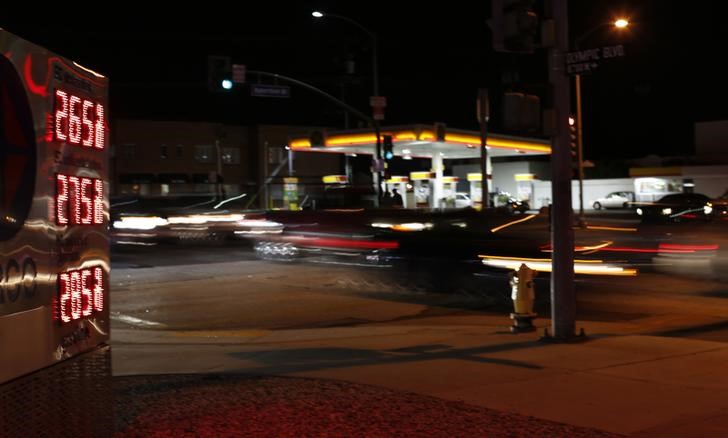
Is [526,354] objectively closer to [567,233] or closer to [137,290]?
[567,233]

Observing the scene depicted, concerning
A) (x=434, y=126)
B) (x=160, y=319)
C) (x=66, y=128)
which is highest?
(x=434, y=126)

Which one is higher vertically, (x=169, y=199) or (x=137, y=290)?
(x=169, y=199)

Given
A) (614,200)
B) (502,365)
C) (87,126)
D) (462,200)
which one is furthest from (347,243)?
(614,200)

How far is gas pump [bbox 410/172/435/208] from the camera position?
153 ft

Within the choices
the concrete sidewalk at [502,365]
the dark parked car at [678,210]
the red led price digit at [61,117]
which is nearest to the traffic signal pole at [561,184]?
the concrete sidewalk at [502,365]

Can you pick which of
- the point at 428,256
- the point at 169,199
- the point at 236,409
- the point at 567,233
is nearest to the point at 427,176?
the point at 169,199

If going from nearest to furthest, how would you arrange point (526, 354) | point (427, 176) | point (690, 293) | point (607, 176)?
point (526, 354) → point (690, 293) → point (427, 176) → point (607, 176)

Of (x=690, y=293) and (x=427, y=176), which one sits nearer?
(x=690, y=293)

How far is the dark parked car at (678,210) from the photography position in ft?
123

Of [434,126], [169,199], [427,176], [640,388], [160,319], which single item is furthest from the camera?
[427,176]

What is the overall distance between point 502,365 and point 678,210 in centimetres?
3324

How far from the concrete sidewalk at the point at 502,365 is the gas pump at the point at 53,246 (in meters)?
3.22

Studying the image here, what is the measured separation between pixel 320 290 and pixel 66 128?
12131 mm

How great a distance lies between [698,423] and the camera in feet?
20.6
